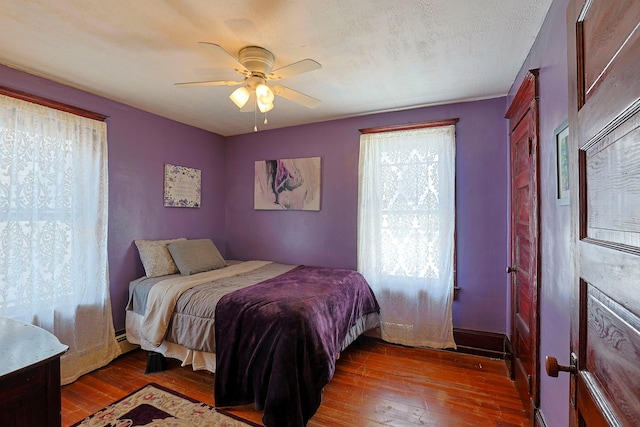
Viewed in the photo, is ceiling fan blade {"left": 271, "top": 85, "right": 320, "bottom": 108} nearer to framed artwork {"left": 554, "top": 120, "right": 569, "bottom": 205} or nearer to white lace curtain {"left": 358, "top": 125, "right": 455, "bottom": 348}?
white lace curtain {"left": 358, "top": 125, "right": 455, "bottom": 348}

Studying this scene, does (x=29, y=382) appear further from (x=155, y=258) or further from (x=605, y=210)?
(x=155, y=258)

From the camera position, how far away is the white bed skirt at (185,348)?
2.37 m

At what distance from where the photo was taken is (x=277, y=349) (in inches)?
75.0

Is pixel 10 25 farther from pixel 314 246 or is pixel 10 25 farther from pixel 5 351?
pixel 314 246

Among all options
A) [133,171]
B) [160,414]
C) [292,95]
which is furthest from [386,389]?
[133,171]

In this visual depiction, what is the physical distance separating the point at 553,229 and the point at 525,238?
67cm

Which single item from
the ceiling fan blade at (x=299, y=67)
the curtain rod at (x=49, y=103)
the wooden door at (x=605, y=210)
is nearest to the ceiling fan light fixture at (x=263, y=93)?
the ceiling fan blade at (x=299, y=67)

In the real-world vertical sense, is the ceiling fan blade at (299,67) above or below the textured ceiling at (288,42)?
below

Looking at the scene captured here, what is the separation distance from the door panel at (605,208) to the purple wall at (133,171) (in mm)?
3383

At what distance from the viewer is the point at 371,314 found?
10.3 feet

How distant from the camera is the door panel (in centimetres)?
56

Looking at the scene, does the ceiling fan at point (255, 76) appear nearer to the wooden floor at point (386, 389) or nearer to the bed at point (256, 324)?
the bed at point (256, 324)

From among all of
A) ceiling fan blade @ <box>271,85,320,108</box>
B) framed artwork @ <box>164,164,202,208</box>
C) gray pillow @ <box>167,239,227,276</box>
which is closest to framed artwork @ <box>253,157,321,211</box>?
framed artwork @ <box>164,164,202,208</box>

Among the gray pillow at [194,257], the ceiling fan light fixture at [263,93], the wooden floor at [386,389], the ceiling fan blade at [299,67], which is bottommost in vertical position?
the wooden floor at [386,389]
